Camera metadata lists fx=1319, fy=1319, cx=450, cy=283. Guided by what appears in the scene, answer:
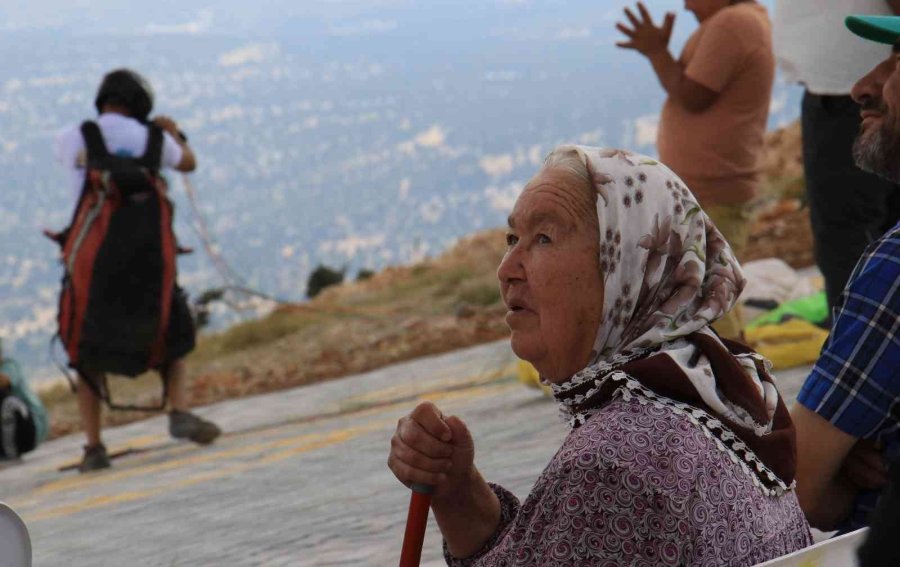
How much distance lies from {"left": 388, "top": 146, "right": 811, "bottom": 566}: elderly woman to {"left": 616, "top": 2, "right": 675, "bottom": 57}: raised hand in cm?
261

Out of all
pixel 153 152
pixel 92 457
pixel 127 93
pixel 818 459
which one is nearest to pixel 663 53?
pixel 153 152

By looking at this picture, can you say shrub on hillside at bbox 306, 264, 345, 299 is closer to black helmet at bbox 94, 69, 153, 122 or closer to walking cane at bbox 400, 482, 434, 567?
black helmet at bbox 94, 69, 153, 122

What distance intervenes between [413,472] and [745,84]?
3.13 metres

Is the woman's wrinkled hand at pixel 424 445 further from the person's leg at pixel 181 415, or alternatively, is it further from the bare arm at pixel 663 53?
the person's leg at pixel 181 415

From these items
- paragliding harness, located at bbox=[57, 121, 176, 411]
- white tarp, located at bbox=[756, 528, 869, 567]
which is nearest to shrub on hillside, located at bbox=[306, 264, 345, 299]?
paragliding harness, located at bbox=[57, 121, 176, 411]

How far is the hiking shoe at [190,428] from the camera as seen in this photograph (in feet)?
19.7

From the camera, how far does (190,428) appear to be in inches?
238

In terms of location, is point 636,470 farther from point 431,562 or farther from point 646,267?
point 431,562

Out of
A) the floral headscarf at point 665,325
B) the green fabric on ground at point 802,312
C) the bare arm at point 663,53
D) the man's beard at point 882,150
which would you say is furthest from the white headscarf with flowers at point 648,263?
the green fabric on ground at point 802,312

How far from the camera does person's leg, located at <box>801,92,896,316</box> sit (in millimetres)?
3723

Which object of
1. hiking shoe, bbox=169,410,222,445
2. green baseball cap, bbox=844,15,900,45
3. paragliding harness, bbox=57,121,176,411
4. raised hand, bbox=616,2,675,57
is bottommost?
hiking shoe, bbox=169,410,222,445

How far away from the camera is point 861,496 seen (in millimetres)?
2135

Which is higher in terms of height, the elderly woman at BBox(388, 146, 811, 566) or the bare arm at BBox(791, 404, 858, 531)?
the elderly woman at BBox(388, 146, 811, 566)

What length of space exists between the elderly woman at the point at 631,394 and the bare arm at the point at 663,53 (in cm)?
261
